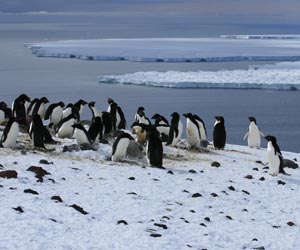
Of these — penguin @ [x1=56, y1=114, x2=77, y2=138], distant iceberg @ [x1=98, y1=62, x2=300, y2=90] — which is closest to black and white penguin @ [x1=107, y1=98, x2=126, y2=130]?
penguin @ [x1=56, y1=114, x2=77, y2=138]

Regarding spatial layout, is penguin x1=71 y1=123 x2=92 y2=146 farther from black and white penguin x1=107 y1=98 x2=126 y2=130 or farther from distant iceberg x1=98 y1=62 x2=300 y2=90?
distant iceberg x1=98 y1=62 x2=300 y2=90

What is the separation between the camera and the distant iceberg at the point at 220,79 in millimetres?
34656

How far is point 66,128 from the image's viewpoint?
39.0 ft

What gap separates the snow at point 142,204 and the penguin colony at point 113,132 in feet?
0.88

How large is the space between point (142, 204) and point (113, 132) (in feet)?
18.6

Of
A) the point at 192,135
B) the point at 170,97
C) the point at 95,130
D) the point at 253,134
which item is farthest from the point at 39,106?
the point at 170,97

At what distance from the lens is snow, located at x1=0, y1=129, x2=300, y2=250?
564 cm

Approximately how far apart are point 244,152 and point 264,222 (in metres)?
5.97

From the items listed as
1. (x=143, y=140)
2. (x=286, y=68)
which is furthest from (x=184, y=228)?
(x=286, y=68)

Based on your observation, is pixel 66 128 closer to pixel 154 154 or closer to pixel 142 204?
pixel 154 154

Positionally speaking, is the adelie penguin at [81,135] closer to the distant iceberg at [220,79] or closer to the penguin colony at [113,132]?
the penguin colony at [113,132]

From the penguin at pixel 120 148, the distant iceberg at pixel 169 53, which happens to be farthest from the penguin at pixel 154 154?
the distant iceberg at pixel 169 53

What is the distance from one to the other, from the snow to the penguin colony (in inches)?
10.5

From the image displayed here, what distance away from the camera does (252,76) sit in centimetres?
3712
